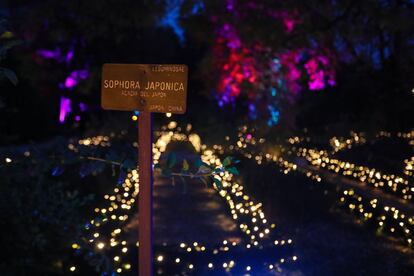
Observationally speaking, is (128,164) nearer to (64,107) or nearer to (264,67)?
(264,67)

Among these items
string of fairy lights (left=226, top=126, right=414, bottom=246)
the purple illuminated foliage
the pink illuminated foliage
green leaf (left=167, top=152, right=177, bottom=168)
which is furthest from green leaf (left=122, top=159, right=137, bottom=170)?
the purple illuminated foliage

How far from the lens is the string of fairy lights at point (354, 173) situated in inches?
261

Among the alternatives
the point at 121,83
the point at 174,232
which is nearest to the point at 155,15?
the point at 174,232

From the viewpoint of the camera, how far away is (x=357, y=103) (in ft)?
56.3

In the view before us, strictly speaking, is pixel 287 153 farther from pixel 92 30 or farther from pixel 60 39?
pixel 60 39

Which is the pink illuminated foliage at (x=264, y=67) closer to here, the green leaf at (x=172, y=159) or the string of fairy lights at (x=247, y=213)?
the string of fairy lights at (x=247, y=213)

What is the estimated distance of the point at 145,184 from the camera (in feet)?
11.1

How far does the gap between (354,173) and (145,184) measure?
6.78 metres

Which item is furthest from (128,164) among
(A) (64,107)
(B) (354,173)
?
(A) (64,107)

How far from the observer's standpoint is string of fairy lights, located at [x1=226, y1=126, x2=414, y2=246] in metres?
6.63

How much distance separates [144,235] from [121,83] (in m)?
0.98

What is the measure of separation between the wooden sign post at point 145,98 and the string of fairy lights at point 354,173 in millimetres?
3744

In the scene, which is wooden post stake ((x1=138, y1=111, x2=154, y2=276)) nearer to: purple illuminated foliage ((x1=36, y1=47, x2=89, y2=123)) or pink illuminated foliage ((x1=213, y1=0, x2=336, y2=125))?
pink illuminated foliage ((x1=213, y1=0, x2=336, y2=125))

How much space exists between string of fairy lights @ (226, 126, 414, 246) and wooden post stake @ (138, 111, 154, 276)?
12.2 ft
